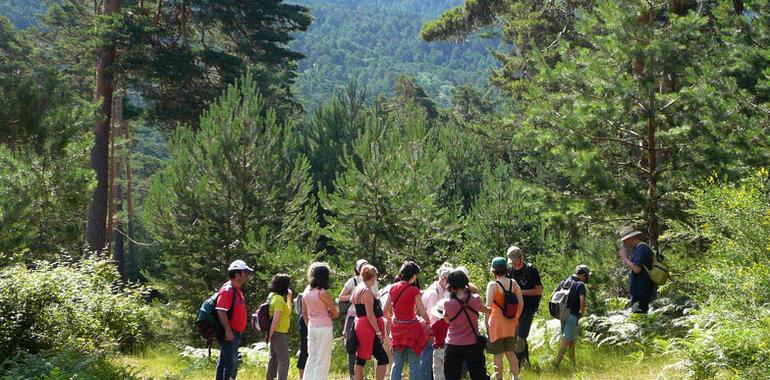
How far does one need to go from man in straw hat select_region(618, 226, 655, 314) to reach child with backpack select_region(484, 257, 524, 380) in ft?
7.86

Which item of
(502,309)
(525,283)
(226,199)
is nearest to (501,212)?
(226,199)

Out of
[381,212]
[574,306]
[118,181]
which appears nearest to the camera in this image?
[574,306]

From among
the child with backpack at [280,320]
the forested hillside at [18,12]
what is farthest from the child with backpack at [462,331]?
the forested hillside at [18,12]

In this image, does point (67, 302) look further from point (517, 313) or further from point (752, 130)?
point (752, 130)

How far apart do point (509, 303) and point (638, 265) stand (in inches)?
103

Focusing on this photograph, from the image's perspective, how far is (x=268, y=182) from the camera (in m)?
15.8

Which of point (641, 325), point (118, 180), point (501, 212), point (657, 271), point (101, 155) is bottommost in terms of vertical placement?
point (641, 325)

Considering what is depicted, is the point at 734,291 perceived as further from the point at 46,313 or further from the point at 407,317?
the point at 46,313

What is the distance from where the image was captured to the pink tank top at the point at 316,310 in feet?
25.8

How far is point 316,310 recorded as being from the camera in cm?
790

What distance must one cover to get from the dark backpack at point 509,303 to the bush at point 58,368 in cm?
456

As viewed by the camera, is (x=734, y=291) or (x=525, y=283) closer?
(x=734, y=291)

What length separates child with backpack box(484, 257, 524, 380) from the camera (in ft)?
25.7

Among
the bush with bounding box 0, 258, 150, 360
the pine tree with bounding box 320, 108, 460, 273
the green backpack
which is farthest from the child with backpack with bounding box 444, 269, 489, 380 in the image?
the pine tree with bounding box 320, 108, 460, 273
